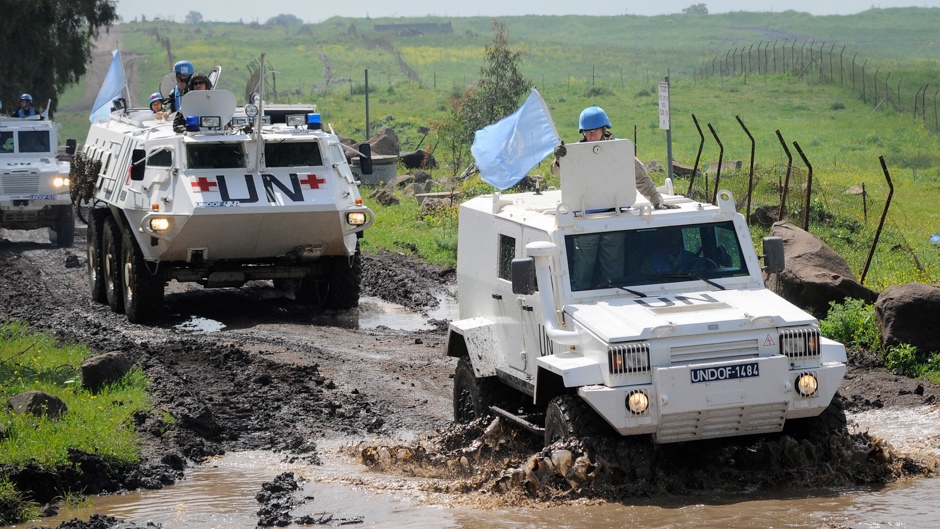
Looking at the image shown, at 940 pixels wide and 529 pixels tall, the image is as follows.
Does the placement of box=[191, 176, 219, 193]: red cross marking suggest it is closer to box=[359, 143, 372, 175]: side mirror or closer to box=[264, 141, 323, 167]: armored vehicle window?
box=[264, 141, 323, 167]: armored vehicle window

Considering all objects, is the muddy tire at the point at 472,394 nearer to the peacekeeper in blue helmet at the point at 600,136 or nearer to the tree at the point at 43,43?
the peacekeeper in blue helmet at the point at 600,136

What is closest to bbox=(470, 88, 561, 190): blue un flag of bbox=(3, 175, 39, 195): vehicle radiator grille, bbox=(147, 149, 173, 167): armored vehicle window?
bbox=(147, 149, 173, 167): armored vehicle window

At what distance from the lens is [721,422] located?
6.26 metres

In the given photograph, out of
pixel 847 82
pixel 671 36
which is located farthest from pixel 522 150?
pixel 671 36

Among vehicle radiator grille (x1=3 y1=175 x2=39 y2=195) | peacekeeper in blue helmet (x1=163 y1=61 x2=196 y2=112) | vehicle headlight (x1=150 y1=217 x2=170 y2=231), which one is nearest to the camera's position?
vehicle headlight (x1=150 y1=217 x2=170 y2=231)

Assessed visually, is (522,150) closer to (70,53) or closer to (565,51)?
(70,53)

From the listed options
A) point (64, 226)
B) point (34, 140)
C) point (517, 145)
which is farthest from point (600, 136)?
point (34, 140)

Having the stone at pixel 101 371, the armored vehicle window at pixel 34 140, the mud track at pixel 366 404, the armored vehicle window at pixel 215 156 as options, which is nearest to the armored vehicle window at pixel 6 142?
the armored vehicle window at pixel 34 140

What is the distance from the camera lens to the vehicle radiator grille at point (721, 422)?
243 inches

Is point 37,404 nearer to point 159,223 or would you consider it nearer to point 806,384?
point 159,223

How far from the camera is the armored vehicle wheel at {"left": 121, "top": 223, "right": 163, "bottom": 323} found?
44.7 feet

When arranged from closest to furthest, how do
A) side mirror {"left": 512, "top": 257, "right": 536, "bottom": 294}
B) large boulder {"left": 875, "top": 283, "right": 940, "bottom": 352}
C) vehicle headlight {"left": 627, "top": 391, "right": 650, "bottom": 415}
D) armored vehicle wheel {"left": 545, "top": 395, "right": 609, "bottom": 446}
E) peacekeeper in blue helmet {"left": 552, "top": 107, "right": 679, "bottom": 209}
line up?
vehicle headlight {"left": 627, "top": 391, "right": 650, "bottom": 415} < armored vehicle wheel {"left": 545, "top": 395, "right": 609, "bottom": 446} < side mirror {"left": 512, "top": 257, "right": 536, "bottom": 294} < peacekeeper in blue helmet {"left": 552, "top": 107, "right": 679, "bottom": 209} < large boulder {"left": 875, "top": 283, "right": 940, "bottom": 352}

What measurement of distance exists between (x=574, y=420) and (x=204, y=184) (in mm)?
7756

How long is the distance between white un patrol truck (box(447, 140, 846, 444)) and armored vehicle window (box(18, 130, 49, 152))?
1614cm
